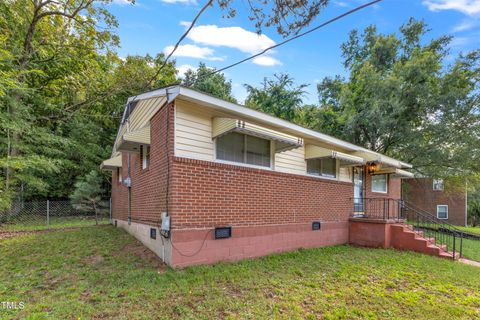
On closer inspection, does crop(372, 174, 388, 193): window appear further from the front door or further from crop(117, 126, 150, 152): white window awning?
crop(117, 126, 150, 152): white window awning

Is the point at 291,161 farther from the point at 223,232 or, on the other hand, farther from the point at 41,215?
the point at 41,215

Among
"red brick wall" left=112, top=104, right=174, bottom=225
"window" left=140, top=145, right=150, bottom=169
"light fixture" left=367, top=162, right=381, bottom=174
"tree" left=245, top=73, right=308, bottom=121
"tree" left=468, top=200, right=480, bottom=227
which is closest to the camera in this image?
"red brick wall" left=112, top=104, right=174, bottom=225

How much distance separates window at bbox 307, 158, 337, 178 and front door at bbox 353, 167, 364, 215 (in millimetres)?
1469

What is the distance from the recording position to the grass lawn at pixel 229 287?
354 centimetres

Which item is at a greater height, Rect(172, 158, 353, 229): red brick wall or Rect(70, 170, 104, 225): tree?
Rect(172, 158, 353, 229): red brick wall

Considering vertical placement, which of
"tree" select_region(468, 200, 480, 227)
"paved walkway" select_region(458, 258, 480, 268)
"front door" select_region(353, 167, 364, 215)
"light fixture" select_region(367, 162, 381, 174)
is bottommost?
"tree" select_region(468, 200, 480, 227)

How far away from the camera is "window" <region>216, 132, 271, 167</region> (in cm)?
595

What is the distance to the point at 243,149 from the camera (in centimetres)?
628

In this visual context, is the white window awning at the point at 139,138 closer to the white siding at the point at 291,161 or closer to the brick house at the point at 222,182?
the brick house at the point at 222,182

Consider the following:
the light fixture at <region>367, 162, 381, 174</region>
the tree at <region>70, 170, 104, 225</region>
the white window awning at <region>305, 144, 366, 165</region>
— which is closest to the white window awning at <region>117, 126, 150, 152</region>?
the white window awning at <region>305, 144, 366, 165</region>

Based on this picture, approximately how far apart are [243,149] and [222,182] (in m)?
1.07

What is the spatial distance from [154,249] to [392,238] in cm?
747

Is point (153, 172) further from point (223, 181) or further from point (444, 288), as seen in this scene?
point (444, 288)

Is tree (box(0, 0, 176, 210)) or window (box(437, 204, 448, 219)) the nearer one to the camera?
tree (box(0, 0, 176, 210))
